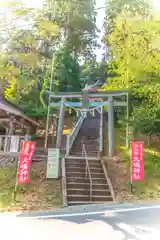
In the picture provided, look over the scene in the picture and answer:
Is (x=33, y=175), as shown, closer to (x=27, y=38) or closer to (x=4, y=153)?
(x=4, y=153)

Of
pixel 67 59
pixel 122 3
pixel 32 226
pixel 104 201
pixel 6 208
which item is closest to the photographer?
pixel 32 226

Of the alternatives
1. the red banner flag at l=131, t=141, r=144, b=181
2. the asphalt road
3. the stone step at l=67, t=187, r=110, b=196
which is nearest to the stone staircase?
the stone step at l=67, t=187, r=110, b=196

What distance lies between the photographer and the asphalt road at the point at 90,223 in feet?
14.0

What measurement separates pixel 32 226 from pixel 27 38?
30.6ft

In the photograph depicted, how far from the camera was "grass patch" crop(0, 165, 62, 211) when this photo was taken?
6387mm

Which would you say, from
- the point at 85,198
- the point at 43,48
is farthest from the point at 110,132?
the point at 43,48

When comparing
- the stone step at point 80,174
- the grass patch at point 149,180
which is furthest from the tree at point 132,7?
the stone step at point 80,174

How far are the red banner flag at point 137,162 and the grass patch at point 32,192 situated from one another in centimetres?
230

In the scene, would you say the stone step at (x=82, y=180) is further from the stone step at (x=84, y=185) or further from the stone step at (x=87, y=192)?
the stone step at (x=87, y=192)

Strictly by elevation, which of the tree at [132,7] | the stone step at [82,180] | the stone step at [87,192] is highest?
the tree at [132,7]

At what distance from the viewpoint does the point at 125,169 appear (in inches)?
337

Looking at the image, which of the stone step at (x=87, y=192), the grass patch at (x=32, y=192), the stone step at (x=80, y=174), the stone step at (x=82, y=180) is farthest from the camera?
the stone step at (x=80, y=174)

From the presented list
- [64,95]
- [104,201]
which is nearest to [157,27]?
[64,95]

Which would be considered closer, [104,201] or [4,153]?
[104,201]
